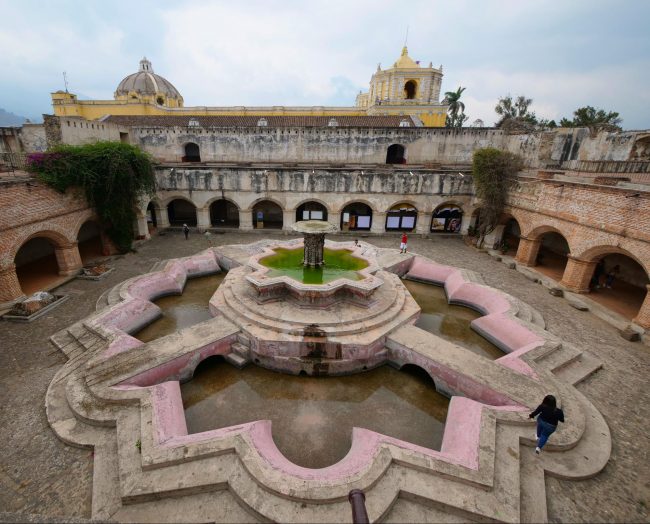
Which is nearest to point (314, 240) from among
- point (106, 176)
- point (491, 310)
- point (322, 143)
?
point (491, 310)

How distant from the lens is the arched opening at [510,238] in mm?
18266

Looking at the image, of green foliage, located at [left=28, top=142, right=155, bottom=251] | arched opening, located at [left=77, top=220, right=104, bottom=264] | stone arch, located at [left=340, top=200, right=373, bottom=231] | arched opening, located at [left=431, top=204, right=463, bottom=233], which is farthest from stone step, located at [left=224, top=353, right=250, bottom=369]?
arched opening, located at [left=431, top=204, right=463, bottom=233]

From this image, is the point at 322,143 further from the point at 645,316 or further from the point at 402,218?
the point at 645,316

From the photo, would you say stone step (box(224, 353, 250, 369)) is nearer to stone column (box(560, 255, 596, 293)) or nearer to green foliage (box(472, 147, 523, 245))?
stone column (box(560, 255, 596, 293))

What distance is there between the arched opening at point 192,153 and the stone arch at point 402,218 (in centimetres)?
1562

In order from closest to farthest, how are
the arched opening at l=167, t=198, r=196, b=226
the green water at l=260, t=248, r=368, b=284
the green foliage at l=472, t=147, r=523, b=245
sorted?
the green water at l=260, t=248, r=368, b=284
the green foliage at l=472, t=147, r=523, b=245
the arched opening at l=167, t=198, r=196, b=226

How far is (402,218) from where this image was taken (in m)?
21.3

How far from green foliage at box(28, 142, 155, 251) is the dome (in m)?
28.3

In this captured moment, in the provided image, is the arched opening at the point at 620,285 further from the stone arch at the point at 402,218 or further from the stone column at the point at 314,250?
the stone column at the point at 314,250

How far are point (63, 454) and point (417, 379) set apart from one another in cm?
788

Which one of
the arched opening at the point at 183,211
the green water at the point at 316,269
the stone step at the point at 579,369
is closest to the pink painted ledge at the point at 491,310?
the stone step at the point at 579,369

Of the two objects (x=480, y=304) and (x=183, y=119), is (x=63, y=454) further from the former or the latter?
(x=183, y=119)

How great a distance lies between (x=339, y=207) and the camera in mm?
→ 19984

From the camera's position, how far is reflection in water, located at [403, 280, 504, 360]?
9864 millimetres
